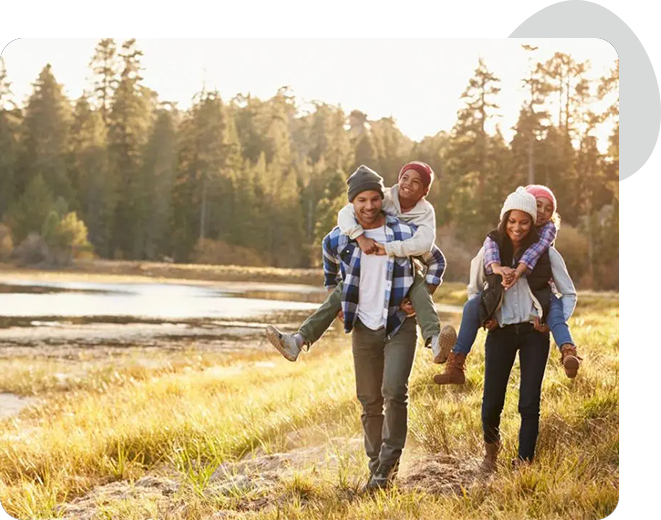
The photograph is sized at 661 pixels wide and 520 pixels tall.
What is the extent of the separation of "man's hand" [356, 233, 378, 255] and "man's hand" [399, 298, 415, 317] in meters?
0.35

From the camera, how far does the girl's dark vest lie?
438cm

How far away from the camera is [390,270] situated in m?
4.39

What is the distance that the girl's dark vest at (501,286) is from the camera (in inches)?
172

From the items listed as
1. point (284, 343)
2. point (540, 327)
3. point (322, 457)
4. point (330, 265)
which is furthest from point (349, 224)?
point (322, 457)

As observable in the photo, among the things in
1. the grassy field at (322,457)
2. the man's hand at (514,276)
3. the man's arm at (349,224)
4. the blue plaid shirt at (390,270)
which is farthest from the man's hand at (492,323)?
the man's arm at (349,224)

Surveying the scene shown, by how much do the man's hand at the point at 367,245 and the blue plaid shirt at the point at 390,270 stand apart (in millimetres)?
84

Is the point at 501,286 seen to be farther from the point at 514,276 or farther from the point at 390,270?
the point at 390,270

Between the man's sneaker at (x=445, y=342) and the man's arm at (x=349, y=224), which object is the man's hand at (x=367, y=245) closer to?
the man's arm at (x=349, y=224)

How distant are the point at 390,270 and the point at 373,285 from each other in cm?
15

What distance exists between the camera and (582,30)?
4.67 meters

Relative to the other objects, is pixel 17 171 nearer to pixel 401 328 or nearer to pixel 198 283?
pixel 198 283

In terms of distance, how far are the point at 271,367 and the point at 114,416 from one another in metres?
3.42

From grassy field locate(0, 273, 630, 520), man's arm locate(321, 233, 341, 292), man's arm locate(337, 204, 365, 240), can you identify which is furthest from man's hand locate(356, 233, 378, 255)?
grassy field locate(0, 273, 630, 520)

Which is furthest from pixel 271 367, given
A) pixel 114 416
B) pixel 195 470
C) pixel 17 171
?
pixel 195 470
